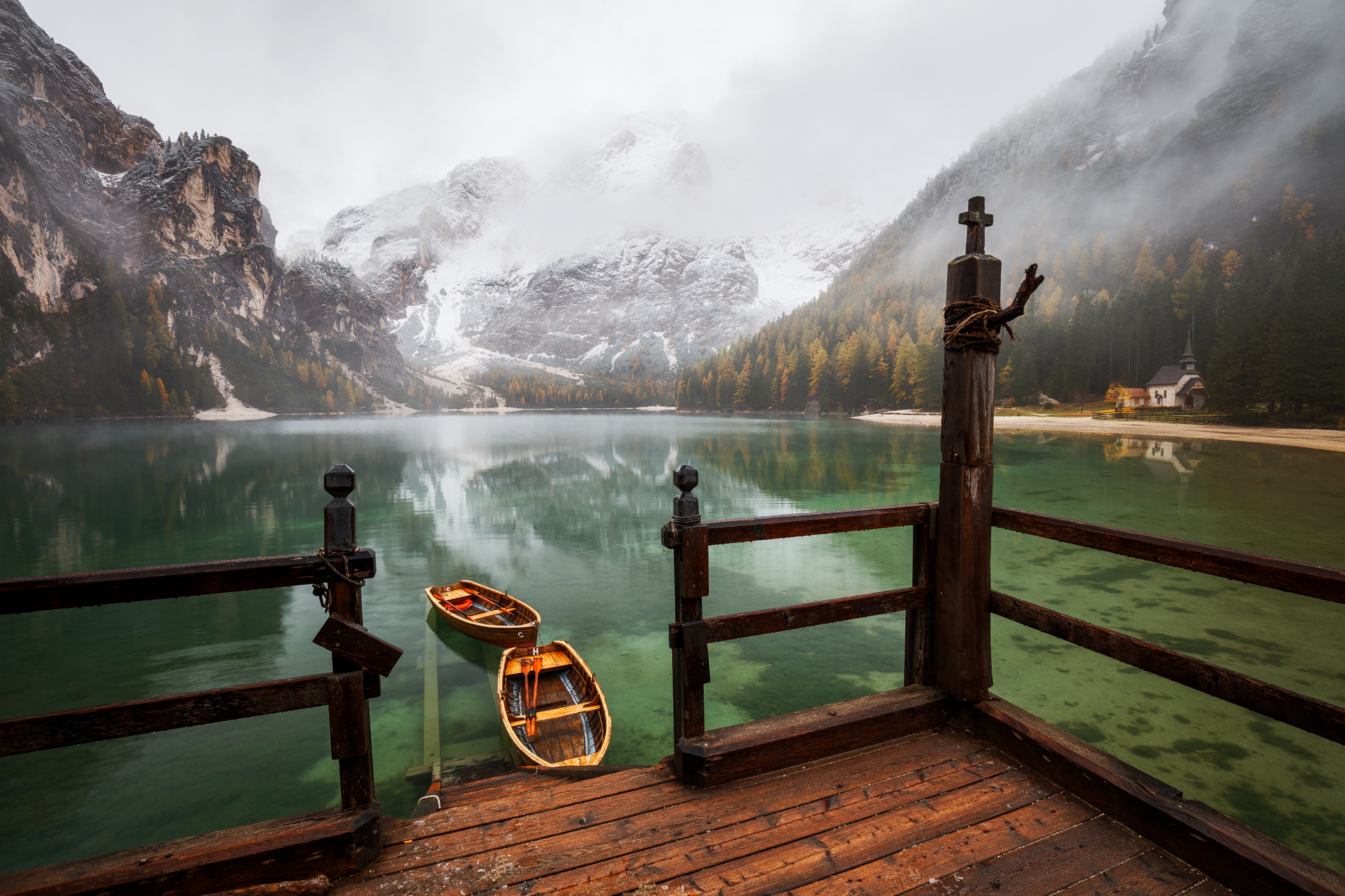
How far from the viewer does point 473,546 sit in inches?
902

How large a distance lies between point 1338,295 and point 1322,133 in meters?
83.2

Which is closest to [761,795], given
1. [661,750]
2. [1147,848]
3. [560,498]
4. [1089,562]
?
[1147,848]

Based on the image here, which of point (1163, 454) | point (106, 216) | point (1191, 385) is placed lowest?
point (1163, 454)

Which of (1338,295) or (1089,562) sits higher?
(1338,295)

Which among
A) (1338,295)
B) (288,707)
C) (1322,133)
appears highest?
(1322,133)

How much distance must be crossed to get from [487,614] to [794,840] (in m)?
10.7

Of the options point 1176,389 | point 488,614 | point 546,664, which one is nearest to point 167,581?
point 546,664

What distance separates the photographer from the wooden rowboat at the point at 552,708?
24.5 feet

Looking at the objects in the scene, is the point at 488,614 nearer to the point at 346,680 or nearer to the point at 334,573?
the point at 346,680

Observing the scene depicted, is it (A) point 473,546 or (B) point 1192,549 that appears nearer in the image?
(B) point 1192,549

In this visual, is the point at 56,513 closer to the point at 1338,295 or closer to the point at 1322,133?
the point at 1338,295

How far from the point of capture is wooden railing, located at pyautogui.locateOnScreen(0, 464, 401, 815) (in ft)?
8.85

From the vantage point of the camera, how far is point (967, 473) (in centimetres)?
411

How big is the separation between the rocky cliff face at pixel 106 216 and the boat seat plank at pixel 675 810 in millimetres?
177015
